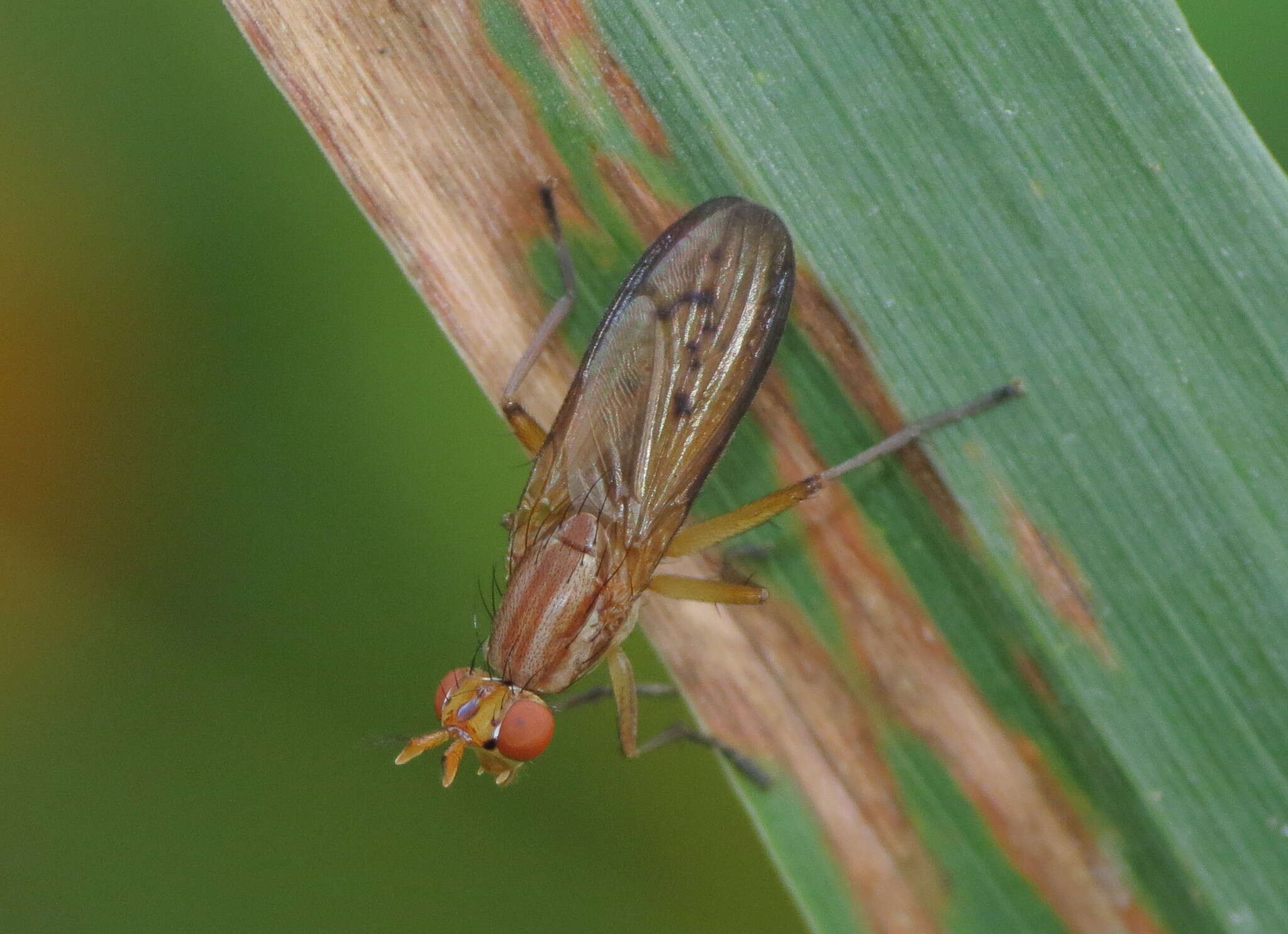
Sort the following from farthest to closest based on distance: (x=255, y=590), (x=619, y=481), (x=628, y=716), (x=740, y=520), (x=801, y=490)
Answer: (x=255, y=590) < (x=628, y=716) < (x=619, y=481) < (x=740, y=520) < (x=801, y=490)

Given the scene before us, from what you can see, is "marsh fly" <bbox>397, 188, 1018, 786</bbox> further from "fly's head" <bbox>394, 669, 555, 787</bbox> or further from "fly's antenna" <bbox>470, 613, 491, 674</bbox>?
"fly's antenna" <bbox>470, 613, 491, 674</bbox>

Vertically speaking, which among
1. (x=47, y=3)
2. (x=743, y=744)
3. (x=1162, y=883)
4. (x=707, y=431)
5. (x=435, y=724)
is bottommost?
(x=1162, y=883)

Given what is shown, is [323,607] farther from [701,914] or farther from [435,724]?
[701,914]

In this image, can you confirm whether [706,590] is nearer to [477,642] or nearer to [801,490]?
[801,490]

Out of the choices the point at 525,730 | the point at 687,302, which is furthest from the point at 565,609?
the point at 687,302

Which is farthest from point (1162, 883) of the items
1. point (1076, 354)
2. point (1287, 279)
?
point (1287, 279)

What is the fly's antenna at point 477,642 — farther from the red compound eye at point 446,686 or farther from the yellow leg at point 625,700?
the yellow leg at point 625,700

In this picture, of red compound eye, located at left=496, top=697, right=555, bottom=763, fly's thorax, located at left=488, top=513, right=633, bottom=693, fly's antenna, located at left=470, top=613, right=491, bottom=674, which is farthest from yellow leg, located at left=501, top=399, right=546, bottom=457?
red compound eye, located at left=496, top=697, right=555, bottom=763
